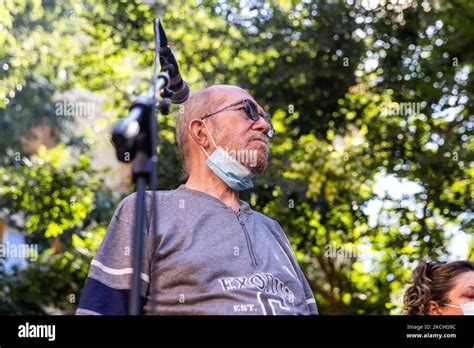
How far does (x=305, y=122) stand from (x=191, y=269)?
405cm

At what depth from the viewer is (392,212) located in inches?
239

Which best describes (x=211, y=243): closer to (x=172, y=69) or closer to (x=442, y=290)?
(x=172, y=69)

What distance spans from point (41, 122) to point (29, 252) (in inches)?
61.8

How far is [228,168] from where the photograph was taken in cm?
281

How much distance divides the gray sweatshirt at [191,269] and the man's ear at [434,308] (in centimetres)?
86

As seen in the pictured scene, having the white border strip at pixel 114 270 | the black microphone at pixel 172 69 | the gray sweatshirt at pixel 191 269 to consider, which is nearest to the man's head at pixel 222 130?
the black microphone at pixel 172 69

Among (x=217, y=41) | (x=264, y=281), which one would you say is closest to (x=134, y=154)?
(x=264, y=281)

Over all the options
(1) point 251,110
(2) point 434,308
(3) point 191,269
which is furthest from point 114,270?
(2) point 434,308

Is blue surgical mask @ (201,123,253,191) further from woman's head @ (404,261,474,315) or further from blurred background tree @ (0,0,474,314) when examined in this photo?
blurred background tree @ (0,0,474,314)

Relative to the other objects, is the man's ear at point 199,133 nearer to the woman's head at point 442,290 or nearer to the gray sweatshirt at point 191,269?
the gray sweatshirt at point 191,269

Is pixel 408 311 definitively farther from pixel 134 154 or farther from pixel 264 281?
pixel 134 154

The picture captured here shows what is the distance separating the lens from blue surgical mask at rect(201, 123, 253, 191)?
2.82m
